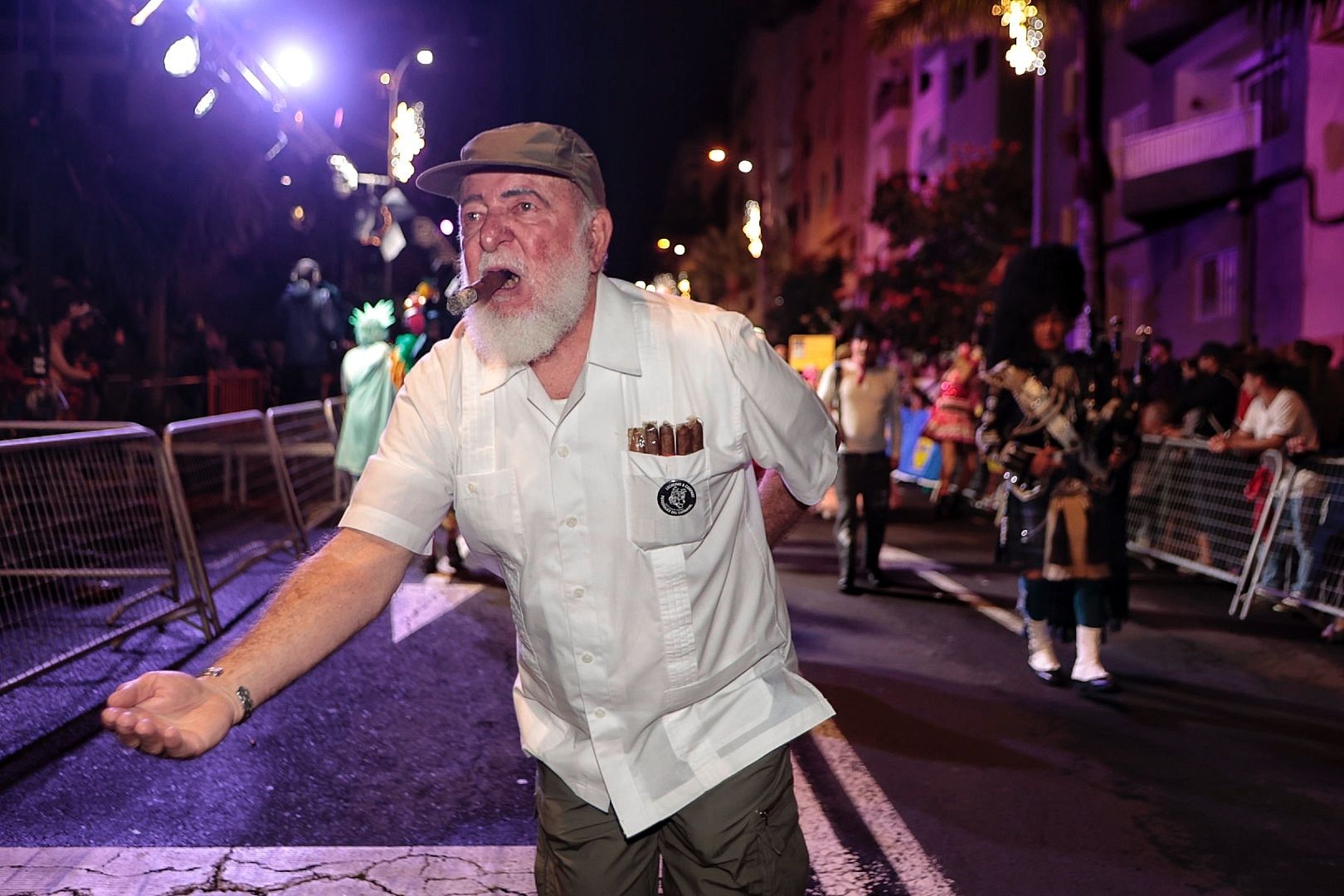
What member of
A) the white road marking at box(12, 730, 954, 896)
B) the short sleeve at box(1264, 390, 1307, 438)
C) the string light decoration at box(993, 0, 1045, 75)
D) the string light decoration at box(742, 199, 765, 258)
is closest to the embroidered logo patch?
the white road marking at box(12, 730, 954, 896)

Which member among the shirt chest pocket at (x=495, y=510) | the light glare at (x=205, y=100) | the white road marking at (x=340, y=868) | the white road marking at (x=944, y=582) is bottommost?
the white road marking at (x=340, y=868)

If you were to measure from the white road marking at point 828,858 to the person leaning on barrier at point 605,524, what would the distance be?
5.39 feet

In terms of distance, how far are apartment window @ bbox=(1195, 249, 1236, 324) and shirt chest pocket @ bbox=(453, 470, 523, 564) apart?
20.1m

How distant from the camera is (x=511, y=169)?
2.79 metres

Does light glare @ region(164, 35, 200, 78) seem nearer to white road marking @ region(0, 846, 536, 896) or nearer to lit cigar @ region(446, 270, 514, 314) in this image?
white road marking @ region(0, 846, 536, 896)

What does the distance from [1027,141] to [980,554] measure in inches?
853

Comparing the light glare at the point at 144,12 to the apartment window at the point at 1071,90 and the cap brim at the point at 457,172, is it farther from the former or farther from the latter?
the apartment window at the point at 1071,90

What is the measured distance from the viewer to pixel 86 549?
787 centimetres

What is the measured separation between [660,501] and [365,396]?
349 inches

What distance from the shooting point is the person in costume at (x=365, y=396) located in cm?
1109

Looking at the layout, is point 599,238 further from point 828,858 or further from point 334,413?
point 334,413

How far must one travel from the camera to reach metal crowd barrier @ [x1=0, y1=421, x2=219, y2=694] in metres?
6.89

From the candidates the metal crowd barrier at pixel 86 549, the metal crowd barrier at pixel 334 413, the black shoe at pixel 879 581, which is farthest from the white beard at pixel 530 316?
the metal crowd barrier at pixel 334 413

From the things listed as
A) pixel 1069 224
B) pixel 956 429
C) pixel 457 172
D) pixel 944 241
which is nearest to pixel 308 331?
pixel 956 429
